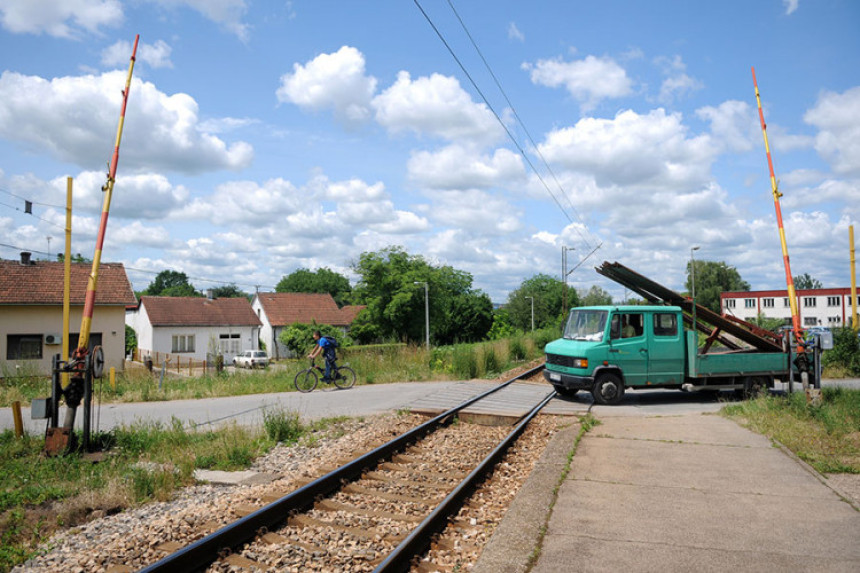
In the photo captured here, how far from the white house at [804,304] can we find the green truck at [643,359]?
6305 centimetres

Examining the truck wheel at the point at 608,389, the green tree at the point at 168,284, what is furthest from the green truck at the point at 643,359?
the green tree at the point at 168,284

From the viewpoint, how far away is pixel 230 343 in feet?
196

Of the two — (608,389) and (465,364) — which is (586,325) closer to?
(608,389)

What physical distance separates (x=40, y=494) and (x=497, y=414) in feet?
24.4

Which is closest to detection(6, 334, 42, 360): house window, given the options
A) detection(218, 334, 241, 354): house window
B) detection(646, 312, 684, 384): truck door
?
detection(218, 334, 241, 354): house window

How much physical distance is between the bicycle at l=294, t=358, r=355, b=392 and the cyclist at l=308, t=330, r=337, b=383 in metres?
0.13

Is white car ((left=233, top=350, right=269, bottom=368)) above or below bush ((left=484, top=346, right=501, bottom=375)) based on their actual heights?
below

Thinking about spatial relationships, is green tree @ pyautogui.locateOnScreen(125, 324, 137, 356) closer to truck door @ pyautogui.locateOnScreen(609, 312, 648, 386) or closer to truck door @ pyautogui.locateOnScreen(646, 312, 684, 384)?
truck door @ pyautogui.locateOnScreen(609, 312, 648, 386)

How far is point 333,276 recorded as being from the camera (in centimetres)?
12594

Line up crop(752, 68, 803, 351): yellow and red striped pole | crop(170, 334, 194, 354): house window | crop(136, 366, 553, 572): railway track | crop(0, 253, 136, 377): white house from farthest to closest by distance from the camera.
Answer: crop(170, 334, 194, 354): house window → crop(0, 253, 136, 377): white house → crop(752, 68, 803, 351): yellow and red striped pole → crop(136, 366, 553, 572): railway track

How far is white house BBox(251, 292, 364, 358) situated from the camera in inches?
2571

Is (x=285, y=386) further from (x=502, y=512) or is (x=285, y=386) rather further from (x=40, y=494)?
(x=502, y=512)

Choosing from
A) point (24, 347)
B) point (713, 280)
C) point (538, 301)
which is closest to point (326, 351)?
point (24, 347)

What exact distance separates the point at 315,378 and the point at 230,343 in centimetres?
4629
